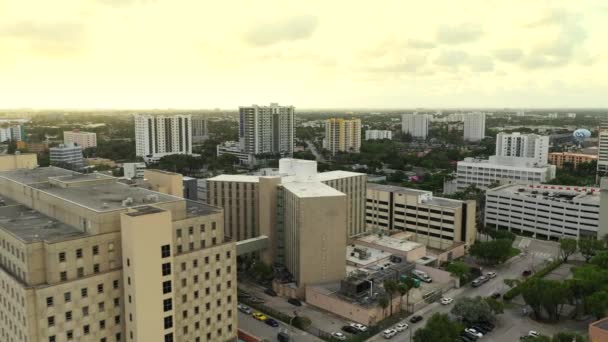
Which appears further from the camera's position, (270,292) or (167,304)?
(270,292)

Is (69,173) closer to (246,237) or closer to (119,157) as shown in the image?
(246,237)

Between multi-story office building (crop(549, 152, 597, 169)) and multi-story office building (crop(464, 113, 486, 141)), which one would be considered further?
multi-story office building (crop(464, 113, 486, 141))

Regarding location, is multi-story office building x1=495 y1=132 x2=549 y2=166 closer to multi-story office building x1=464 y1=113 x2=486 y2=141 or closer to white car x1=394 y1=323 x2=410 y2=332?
multi-story office building x1=464 y1=113 x2=486 y2=141

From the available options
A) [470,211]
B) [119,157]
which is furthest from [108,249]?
[119,157]

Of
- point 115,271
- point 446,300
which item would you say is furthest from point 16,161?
point 446,300

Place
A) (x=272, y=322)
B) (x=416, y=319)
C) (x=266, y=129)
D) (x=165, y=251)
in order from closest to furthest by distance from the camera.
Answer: (x=165, y=251), (x=272, y=322), (x=416, y=319), (x=266, y=129)

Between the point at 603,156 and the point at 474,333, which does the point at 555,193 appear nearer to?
the point at 474,333

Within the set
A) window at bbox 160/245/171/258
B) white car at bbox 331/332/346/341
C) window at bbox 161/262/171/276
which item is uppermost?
window at bbox 160/245/171/258

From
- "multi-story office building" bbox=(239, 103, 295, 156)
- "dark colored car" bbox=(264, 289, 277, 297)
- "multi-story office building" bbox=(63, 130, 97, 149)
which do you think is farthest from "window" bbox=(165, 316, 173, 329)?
"multi-story office building" bbox=(63, 130, 97, 149)
